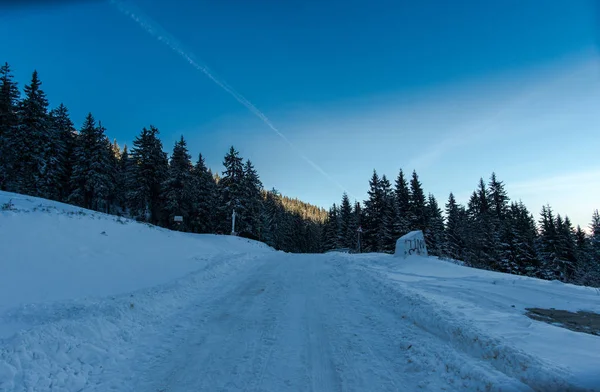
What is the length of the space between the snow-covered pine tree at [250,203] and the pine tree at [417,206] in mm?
22040

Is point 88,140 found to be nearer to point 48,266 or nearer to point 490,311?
point 48,266

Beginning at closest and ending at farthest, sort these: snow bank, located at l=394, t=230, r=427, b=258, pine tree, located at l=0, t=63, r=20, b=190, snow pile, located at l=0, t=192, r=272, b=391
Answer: snow pile, located at l=0, t=192, r=272, b=391 → snow bank, located at l=394, t=230, r=427, b=258 → pine tree, located at l=0, t=63, r=20, b=190

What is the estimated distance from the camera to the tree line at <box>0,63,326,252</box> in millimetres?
29922

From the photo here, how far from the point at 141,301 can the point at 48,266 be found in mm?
3088

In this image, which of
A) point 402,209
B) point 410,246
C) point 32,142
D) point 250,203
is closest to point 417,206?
point 402,209

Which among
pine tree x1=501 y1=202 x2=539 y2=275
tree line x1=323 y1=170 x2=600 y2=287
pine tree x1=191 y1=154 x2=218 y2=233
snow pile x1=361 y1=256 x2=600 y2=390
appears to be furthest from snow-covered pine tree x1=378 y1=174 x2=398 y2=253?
snow pile x1=361 y1=256 x2=600 y2=390

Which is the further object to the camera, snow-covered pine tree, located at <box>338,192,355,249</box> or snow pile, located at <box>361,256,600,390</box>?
snow-covered pine tree, located at <box>338,192,355,249</box>

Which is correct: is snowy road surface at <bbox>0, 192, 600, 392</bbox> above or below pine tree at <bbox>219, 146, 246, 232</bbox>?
below

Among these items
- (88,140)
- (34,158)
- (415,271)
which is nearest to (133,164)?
(88,140)

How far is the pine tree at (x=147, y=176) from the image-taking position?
1398 inches

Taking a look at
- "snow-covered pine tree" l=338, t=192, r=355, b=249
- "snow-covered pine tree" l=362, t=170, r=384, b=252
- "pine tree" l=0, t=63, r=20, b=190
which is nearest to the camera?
"pine tree" l=0, t=63, r=20, b=190

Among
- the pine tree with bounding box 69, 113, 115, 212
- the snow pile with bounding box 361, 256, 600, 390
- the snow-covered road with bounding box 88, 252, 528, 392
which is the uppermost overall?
the pine tree with bounding box 69, 113, 115, 212

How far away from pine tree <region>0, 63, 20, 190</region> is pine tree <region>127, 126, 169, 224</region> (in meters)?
10.7

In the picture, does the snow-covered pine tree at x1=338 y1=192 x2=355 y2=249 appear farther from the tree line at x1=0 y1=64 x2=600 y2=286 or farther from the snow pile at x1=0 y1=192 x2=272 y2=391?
the snow pile at x1=0 y1=192 x2=272 y2=391
